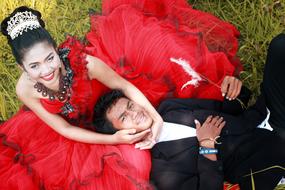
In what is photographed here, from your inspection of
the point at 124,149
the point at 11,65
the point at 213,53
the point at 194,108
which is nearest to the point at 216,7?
the point at 213,53

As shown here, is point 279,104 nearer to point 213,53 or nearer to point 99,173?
point 213,53

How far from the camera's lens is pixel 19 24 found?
6.34 feet

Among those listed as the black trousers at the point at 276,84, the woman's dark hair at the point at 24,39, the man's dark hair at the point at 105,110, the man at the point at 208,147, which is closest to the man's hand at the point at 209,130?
the man at the point at 208,147

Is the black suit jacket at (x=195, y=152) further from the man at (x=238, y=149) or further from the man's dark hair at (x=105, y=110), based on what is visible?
the man's dark hair at (x=105, y=110)

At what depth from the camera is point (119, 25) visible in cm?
271

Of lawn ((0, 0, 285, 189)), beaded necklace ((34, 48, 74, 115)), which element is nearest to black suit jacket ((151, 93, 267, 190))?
lawn ((0, 0, 285, 189))

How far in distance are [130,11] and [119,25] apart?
0.12 metres

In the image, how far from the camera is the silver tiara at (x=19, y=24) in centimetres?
193

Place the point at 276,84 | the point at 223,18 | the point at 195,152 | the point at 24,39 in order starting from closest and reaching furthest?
the point at 24,39
the point at 276,84
the point at 195,152
the point at 223,18

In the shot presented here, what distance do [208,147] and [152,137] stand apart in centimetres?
31

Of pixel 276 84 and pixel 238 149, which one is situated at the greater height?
pixel 276 84

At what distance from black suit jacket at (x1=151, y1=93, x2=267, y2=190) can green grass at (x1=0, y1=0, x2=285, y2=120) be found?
1.47 feet

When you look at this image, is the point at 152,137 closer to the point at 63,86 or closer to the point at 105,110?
the point at 105,110

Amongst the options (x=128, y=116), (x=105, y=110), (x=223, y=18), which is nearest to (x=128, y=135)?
(x=128, y=116)
